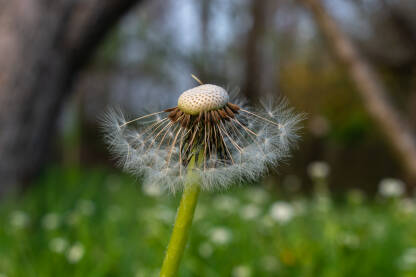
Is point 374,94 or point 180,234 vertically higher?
point 374,94

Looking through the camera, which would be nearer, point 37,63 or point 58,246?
point 58,246

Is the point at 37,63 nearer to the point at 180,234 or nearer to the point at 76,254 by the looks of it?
the point at 76,254

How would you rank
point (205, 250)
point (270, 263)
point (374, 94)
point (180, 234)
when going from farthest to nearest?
point (374, 94)
point (205, 250)
point (270, 263)
point (180, 234)

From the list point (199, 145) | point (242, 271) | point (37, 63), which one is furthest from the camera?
point (37, 63)

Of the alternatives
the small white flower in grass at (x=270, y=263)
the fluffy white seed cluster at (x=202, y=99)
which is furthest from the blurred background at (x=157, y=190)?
the fluffy white seed cluster at (x=202, y=99)

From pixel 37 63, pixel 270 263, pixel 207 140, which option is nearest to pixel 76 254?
Answer: pixel 270 263

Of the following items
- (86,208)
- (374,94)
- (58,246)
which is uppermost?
(374,94)
